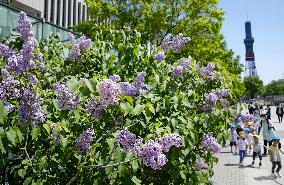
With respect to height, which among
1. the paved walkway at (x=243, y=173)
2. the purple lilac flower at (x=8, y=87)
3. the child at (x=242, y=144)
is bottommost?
the paved walkway at (x=243, y=173)

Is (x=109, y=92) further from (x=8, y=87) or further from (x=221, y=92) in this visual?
(x=221, y=92)

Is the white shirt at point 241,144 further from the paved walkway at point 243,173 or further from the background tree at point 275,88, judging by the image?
the background tree at point 275,88

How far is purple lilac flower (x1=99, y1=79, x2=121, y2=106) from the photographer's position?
11.6 feet

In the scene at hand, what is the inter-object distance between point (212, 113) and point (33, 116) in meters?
2.49

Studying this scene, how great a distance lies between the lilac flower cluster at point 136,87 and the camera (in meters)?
4.15

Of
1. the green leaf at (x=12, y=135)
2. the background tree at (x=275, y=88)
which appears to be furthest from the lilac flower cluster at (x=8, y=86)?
the background tree at (x=275, y=88)

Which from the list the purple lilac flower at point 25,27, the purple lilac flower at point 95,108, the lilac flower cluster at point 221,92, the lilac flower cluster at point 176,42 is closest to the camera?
the purple lilac flower at point 95,108

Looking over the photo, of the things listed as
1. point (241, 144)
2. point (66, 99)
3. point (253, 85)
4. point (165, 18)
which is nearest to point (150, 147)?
point (66, 99)

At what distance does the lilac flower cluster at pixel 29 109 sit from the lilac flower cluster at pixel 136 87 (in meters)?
0.85

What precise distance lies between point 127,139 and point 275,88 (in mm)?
172902

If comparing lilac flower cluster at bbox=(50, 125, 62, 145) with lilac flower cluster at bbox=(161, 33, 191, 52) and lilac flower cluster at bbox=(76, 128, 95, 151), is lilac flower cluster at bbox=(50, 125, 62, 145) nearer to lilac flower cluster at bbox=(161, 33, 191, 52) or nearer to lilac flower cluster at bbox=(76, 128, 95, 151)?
lilac flower cluster at bbox=(76, 128, 95, 151)

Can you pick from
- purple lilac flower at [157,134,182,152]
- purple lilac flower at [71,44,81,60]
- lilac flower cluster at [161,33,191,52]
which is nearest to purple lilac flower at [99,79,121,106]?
purple lilac flower at [157,134,182,152]

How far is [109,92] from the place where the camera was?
140 inches

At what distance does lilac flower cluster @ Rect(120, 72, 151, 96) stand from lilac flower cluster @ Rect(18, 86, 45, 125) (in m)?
0.85
